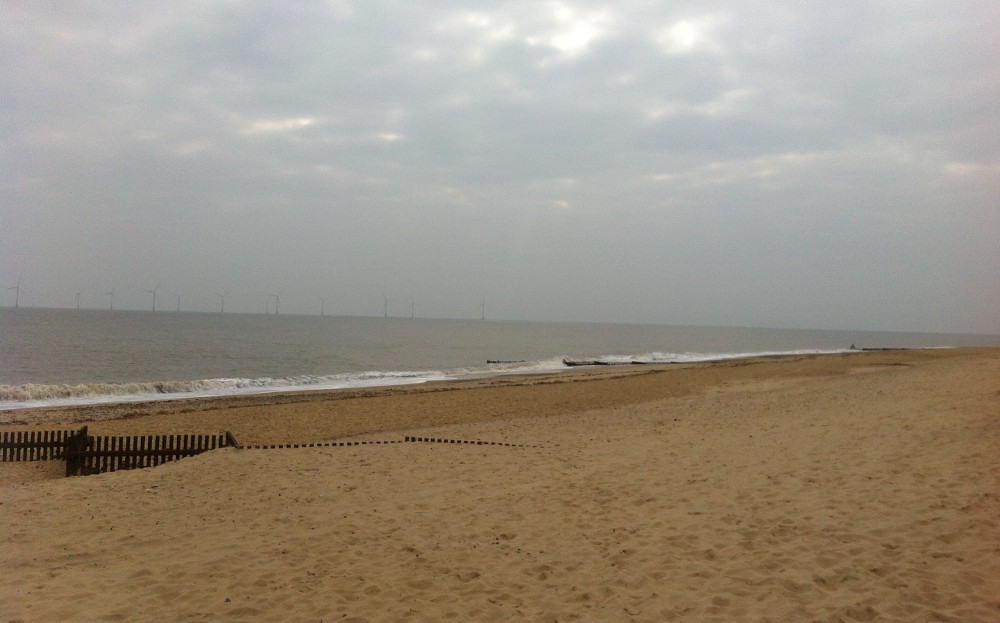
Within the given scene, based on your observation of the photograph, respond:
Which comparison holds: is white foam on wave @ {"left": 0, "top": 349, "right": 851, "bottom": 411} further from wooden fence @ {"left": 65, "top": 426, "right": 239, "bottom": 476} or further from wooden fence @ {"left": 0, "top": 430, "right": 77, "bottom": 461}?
wooden fence @ {"left": 65, "top": 426, "right": 239, "bottom": 476}

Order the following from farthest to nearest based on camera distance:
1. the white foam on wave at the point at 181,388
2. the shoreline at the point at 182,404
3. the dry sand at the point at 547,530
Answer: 1. the white foam on wave at the point at 181,388
2. the shoreline at the point at 182,404
3. the dry sand at the point at 547,530

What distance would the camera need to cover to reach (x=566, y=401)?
26828 mm

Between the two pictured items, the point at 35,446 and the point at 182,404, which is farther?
the point at 182,404

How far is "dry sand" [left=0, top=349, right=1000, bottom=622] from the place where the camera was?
5961 mm

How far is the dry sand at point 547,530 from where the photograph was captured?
5.96 m

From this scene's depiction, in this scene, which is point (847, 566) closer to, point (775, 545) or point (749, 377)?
point (775, 545)

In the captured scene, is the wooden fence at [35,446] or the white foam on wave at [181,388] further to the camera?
the white foam on wave at [181,388]

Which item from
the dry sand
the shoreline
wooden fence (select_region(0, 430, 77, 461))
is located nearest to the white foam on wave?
the shoreline

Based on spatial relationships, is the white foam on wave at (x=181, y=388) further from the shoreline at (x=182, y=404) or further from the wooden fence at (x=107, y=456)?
the wooden fence at (x=107, y=456)

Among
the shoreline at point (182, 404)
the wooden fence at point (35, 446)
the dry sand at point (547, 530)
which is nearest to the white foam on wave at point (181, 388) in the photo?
the shoreline at point (182, 404)

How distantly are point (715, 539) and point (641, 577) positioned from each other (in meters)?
1.34

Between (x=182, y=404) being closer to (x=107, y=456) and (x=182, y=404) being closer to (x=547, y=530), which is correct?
(x=107, y=456)

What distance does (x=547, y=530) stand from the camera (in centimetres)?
796

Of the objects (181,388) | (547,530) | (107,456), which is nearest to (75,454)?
(107,456)
